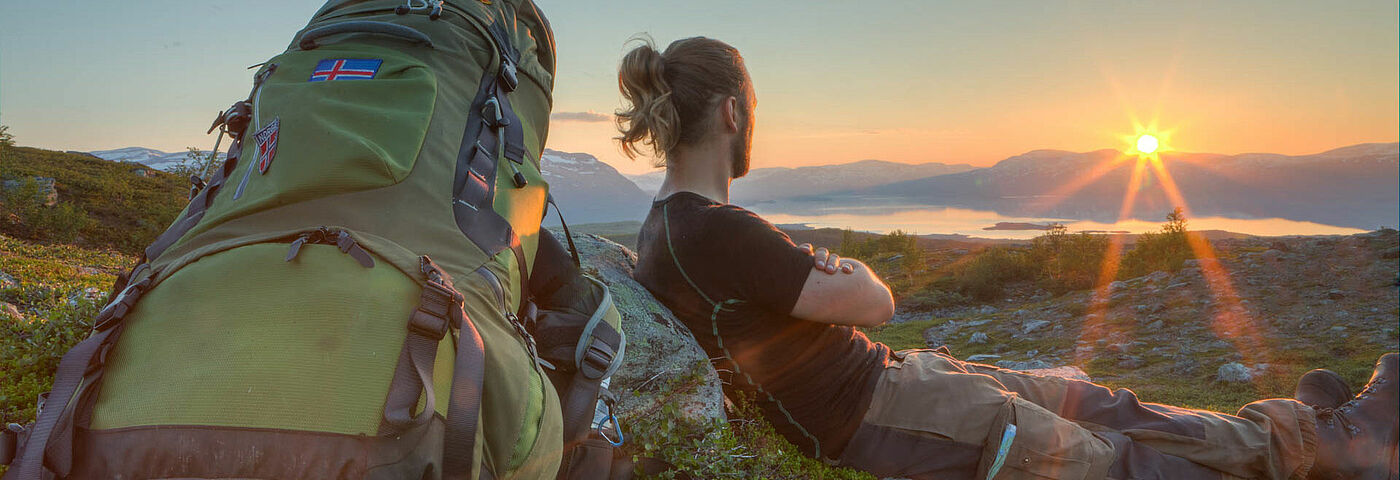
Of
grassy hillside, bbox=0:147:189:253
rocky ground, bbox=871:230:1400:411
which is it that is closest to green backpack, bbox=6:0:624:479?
rocky ground, bbox=871:230:1400:411

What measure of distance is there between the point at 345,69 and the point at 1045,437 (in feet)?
13.2

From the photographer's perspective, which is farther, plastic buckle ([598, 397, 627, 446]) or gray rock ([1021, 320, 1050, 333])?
gray rock ([1021, 320, 1050, 333])

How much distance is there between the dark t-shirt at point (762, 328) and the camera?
3641 mm

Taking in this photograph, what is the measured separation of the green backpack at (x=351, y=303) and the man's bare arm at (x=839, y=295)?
1098mm

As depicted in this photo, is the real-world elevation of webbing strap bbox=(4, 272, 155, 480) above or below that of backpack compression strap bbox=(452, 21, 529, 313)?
below

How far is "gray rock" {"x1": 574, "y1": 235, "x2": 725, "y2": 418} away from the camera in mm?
4449

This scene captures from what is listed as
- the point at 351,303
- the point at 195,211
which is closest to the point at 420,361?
the point at 351,303

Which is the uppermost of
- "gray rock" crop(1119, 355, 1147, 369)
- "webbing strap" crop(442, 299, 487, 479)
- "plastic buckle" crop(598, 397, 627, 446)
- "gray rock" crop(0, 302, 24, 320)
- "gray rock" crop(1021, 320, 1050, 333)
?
"webbing strap" crop(442, 299, 487, 479)

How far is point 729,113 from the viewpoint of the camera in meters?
4.25

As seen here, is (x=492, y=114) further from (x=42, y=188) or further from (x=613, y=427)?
(x=42, y=188)

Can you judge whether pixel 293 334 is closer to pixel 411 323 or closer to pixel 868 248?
pixel 411 323

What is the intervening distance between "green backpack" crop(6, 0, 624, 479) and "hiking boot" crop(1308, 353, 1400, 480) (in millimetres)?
4336

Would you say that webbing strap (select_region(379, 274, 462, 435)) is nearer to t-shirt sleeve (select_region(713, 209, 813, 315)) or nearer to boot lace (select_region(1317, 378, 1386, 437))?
t-shirt sleeve (select_region(713, 209, 813, 315))

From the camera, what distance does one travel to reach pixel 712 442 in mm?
4219
